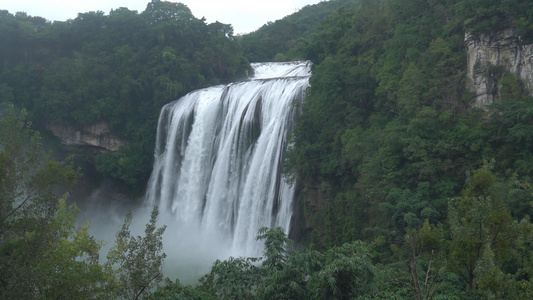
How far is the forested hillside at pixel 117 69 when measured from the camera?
34.5 meters

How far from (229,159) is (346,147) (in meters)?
7.96

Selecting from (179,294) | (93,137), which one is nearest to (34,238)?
(179,294)

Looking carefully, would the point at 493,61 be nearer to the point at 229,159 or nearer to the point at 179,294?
the point at 229,159

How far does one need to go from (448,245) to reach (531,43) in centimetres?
942

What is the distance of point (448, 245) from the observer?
10797 mm

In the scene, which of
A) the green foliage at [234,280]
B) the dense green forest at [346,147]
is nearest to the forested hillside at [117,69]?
the dense green forest at [346,147]

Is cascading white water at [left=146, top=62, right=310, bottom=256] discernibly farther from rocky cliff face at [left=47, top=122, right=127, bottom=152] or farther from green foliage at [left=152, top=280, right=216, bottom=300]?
green foliage at [left=152, top=280, right=216, bottom=300]

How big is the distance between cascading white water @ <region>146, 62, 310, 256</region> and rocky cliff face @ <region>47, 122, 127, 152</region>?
413 centimetres

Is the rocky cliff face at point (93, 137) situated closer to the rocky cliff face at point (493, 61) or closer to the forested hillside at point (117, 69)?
the forested hillside at point (117, 69)

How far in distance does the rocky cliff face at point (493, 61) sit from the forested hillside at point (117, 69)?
21771 mm

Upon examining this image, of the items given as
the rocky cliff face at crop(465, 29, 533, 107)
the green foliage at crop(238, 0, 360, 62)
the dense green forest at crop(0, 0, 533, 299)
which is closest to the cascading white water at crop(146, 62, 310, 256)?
the dense green forest at crop(0, 0, 533, 299)

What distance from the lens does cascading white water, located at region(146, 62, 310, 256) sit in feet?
75.9

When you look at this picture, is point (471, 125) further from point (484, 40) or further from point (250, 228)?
point (250, 228)

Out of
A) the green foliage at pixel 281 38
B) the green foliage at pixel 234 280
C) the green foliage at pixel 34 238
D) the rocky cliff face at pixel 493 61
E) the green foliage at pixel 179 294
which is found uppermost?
the green foliage at pixel 281 38
